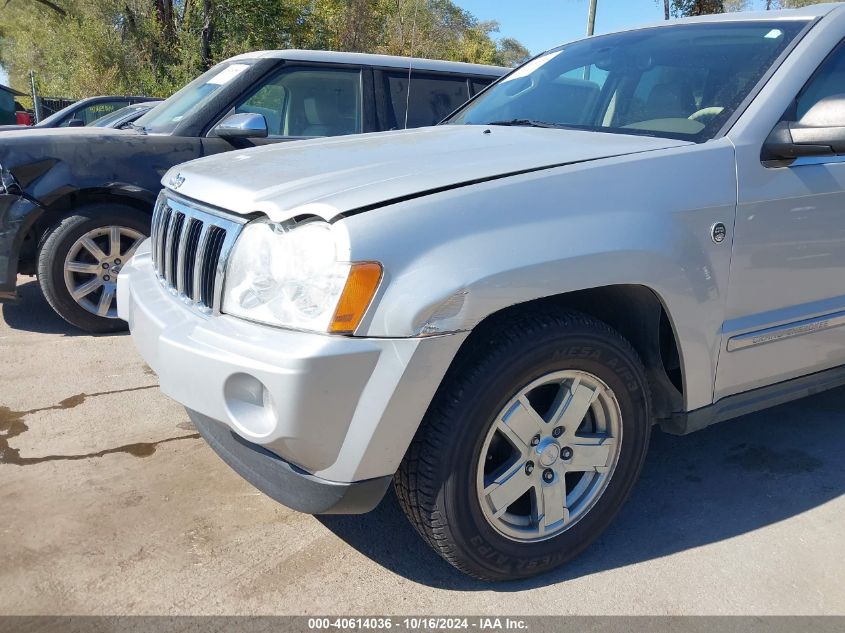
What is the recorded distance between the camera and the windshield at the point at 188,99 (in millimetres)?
4957

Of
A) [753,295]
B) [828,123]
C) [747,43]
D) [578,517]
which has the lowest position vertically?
[578,517]

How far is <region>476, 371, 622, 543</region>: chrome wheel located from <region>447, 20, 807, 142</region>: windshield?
3.33ft

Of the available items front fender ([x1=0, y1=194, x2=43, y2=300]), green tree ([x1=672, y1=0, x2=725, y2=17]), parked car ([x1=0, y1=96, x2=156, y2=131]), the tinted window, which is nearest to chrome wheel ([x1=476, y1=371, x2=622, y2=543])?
front fender ([x1=0, y1=194, x2=43, y2=300])

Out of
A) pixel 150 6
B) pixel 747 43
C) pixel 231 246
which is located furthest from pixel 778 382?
pixel 150 6

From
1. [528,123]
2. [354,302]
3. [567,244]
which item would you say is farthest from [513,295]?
[528,123]

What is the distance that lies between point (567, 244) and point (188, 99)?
3.91 m

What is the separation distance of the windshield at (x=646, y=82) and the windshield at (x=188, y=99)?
206cm

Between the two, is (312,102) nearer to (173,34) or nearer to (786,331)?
(786,331)

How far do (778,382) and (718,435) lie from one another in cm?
82

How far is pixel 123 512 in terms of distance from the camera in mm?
2727

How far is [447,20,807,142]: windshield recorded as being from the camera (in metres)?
2.74

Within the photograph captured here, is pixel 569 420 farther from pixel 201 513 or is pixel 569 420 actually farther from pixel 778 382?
pixel 201 513

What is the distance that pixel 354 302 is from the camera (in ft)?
6.26

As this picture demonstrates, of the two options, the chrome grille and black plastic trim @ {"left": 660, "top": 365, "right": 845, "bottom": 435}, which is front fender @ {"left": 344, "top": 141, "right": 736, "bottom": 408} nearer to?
black plastic trim @ {"left": 660, "top": 365, "right": 845, "bottom": 435}
